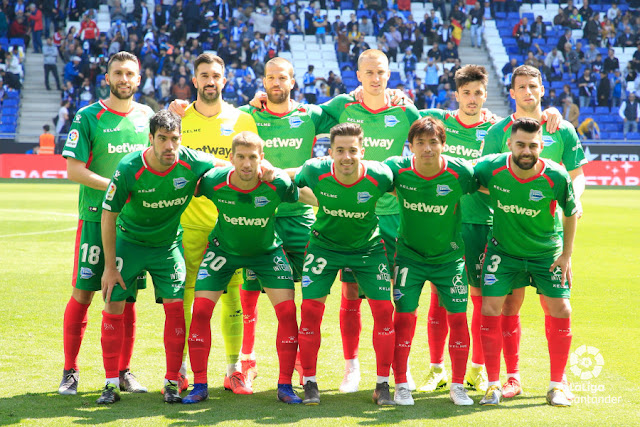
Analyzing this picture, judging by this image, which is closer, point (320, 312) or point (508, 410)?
point (508, 410)

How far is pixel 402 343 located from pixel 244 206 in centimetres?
149

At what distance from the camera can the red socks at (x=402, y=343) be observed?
5082 mm

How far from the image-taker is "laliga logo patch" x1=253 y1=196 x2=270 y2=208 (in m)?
5.18

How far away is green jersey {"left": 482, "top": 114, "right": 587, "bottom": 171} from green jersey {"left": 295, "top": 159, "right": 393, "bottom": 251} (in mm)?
1018

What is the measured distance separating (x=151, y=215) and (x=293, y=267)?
1281mm

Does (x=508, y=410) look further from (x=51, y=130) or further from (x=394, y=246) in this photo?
(x=51, y=130)

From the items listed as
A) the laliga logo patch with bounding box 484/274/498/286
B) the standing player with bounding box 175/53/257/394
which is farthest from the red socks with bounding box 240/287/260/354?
the laliga logo patch with bounding box 484/274/498/286

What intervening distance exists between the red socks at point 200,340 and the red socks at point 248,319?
2.20 feet

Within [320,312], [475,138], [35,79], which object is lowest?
[320,312]

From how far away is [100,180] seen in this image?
17.4ft

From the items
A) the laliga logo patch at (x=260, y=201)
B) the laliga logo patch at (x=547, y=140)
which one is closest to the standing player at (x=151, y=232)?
the laliga logo patch at (x=260, y=201)

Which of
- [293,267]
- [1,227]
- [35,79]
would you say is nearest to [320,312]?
[293,267]

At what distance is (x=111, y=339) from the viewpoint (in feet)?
16.7

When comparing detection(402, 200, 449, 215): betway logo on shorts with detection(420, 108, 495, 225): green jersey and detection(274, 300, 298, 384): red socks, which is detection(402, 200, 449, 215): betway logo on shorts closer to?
detection(420, 108, 495, 225): green jersey
